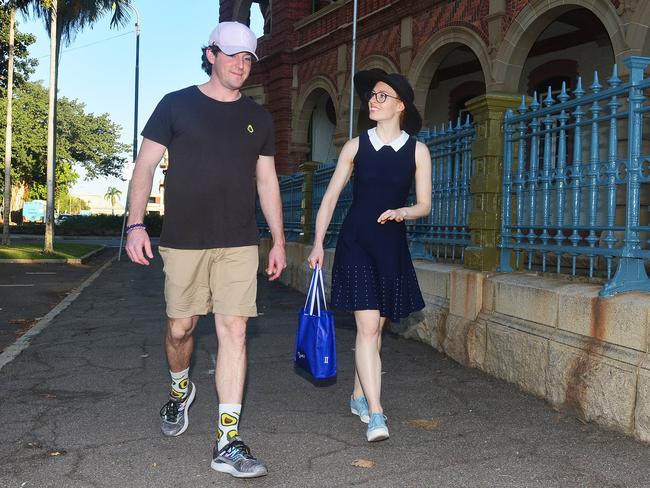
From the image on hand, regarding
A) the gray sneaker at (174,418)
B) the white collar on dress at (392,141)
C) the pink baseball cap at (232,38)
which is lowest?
the gray sneaker at (174,418)

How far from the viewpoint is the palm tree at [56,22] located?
20.8 meters

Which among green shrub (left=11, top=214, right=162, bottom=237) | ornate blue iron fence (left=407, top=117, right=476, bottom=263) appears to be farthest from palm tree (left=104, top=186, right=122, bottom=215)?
ornate blue iron fence (left=407, top=117, right=476, bottom=263)

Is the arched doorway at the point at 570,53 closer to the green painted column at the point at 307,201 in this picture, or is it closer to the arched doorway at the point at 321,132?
the green painted column at the point at 307,201

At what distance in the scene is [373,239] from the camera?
396 cm

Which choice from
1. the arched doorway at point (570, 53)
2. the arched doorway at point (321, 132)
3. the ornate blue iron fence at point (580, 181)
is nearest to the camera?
the ornate blue iron fence at point (580, 181)

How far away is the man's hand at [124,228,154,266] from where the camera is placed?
350 centimetres

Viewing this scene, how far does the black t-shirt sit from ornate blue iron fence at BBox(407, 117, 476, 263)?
3.01 m

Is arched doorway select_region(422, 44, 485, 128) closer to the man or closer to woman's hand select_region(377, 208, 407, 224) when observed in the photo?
woman's hand select_region(377, 208, 407, 224)

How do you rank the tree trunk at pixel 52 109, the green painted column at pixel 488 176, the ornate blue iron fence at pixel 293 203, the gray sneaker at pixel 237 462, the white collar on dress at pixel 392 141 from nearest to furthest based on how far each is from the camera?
1. the gray sneaker at pixel 237 462
2. the white collar on dress at pixel 392 141
3. the green painted column at pixel 488 176
4. the ornate blue iron fence at pixel 293 203
5. the tree trunk at pixel 52 109

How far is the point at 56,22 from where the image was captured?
21.8m

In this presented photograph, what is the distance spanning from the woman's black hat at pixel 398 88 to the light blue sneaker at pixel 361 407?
5.17ft

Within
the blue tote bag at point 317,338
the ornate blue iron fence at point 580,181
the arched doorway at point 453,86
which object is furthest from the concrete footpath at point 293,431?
the arched doorway at point 453,86

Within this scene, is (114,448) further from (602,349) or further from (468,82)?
(468,82)

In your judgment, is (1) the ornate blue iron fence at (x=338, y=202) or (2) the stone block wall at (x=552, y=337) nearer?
(2) the stone block wall at (x=552, y=337)
